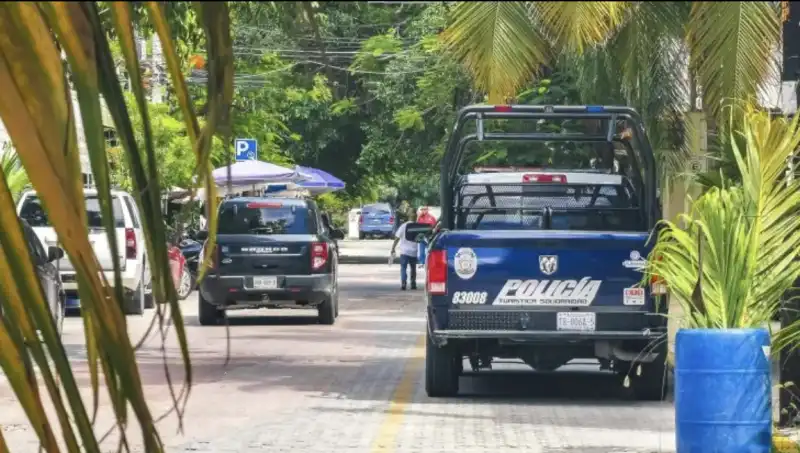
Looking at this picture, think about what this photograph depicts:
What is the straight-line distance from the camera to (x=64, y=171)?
10.6 feet

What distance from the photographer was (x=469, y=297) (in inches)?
528

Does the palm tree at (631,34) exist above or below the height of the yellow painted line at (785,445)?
above

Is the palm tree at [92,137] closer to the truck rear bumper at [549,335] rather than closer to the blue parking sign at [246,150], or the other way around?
the truck rear bumper at [549,335]

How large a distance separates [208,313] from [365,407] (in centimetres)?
1096

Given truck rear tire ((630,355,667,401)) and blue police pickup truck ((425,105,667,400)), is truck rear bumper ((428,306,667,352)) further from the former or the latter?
truck rear tire ((630,355,667,401))

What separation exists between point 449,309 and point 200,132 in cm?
1031

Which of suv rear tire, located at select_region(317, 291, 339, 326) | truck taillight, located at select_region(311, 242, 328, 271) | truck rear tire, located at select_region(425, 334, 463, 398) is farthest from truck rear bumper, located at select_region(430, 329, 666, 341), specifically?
suv rear tire, located at select_region(317, 291, 339, 326)

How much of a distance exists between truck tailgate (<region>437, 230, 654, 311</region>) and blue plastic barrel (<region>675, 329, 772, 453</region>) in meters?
3.51

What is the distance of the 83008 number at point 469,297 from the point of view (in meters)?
13.4

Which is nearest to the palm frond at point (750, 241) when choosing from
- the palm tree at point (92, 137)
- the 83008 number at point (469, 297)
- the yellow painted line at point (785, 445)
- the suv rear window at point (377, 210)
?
the yellow painted line at point (785, 445)

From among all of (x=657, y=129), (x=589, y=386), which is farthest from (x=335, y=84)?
(x=589, y=386)

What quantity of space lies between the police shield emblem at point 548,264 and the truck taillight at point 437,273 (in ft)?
2.70

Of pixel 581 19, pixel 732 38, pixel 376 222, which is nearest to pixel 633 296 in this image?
pixel 581 19

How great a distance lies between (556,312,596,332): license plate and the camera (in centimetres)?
1342
